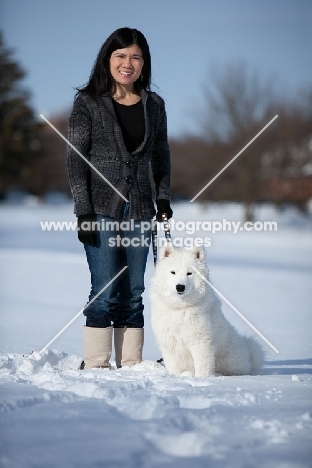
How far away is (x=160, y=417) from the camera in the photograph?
2.26 m

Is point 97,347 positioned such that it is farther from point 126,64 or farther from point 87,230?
point 126,64

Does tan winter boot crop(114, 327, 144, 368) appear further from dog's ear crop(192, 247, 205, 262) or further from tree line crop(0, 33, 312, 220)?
tree line crop(0, 33, 312, 220)

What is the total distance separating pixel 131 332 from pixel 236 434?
193 cm

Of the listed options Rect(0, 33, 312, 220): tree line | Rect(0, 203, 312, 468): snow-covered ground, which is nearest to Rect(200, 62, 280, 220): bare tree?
Rect(0, 33, 312, 220): tree line

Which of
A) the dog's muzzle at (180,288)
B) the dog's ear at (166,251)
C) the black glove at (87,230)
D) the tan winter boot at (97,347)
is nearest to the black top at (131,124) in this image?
the black glove at (87,230)

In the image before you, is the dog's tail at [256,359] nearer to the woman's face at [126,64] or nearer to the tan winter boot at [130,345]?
the tan winter boot at [130,345]

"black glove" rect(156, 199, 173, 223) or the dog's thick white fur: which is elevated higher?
"black glove" rect(156, 199, 173, 223)

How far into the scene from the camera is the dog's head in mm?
3758

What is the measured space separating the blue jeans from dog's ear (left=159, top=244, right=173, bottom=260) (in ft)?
0.38

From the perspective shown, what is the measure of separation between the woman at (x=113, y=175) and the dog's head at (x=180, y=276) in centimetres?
14

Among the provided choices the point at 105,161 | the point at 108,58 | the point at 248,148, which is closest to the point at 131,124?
the point at 105,161

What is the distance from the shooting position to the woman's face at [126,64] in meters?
3.78

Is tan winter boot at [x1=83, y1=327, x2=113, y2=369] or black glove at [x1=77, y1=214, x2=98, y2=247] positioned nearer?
black glove at [x1=77, y1=214, x2=98, y2=247]

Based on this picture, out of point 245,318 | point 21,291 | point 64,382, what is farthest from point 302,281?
point 64,382
